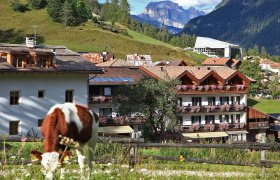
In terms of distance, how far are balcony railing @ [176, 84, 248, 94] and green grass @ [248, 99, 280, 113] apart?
2876 centimetres

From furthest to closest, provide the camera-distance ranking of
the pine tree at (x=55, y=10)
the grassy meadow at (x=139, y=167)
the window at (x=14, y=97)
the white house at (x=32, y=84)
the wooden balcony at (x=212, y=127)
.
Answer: the pine tree at (x=55, y=10) < the wooden balcony at (x=212, y=127) < the window at (x=14, y=97) < the white house at (x=32, y=84) < the grassy meadow at (x=139, y=167)

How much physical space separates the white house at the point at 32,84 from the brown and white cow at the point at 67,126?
3291 centimetres

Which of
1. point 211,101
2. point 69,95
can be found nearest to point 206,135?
point 211,101

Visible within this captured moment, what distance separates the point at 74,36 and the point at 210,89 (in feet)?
348

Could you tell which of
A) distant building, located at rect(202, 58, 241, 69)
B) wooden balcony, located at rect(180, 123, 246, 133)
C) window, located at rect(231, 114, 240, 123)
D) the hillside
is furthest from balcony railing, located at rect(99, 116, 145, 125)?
the hillside

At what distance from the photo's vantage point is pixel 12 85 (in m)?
40.6

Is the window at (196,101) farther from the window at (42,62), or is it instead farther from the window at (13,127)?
the window at (13,127)

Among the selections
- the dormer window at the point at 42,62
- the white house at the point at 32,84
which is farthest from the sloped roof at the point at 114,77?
the dormer window at the point at 42,62

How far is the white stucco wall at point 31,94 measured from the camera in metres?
40.3

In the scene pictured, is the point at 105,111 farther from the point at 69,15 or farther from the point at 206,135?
the point at 69,15

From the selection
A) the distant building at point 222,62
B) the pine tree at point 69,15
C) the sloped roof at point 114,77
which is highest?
the pine tree at point 69,15

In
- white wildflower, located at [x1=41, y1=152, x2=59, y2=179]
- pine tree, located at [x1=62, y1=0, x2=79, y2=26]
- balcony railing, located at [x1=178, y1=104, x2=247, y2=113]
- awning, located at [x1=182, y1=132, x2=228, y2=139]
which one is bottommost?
awning, located at [x1=182, y1=132, x2=228, y2=139]

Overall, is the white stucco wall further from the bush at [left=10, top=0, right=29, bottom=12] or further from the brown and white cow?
the bush at [left=10, top=0, right=29, bottom=12]

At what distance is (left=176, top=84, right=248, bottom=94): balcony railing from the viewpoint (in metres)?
60.4
